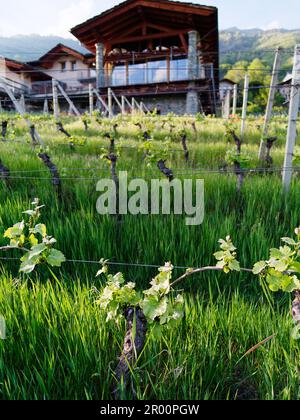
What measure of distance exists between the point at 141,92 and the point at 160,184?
14.8m

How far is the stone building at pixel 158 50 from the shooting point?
49.0 feet

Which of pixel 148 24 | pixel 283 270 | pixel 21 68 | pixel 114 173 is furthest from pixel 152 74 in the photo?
pixel 283 270

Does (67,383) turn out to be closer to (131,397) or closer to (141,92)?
(131,397)

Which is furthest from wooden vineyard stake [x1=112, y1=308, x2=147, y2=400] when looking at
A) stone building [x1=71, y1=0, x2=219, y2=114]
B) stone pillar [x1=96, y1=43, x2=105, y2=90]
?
stone pillar [x1=96, y1=43, x2=105, y2=90]

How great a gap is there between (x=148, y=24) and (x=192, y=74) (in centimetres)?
413

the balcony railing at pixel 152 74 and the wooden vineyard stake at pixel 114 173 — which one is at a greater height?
the balcony railing at pixel 152 74

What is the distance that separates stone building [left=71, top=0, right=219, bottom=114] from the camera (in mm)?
14922

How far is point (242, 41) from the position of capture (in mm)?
168375

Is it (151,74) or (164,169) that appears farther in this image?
(151,74)

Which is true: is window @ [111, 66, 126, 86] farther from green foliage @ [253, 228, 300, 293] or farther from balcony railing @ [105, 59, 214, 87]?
green foliage @ [253, 228, 300, 293]

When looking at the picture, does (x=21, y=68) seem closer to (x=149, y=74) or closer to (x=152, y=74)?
(x=149, y=74)

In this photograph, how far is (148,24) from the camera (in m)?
16.6

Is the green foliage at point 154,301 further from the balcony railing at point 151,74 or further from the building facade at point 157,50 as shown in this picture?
the balcony railing at point 151,74

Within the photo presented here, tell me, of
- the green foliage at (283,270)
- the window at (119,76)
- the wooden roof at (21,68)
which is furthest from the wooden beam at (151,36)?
the green foliage at (283,270)
